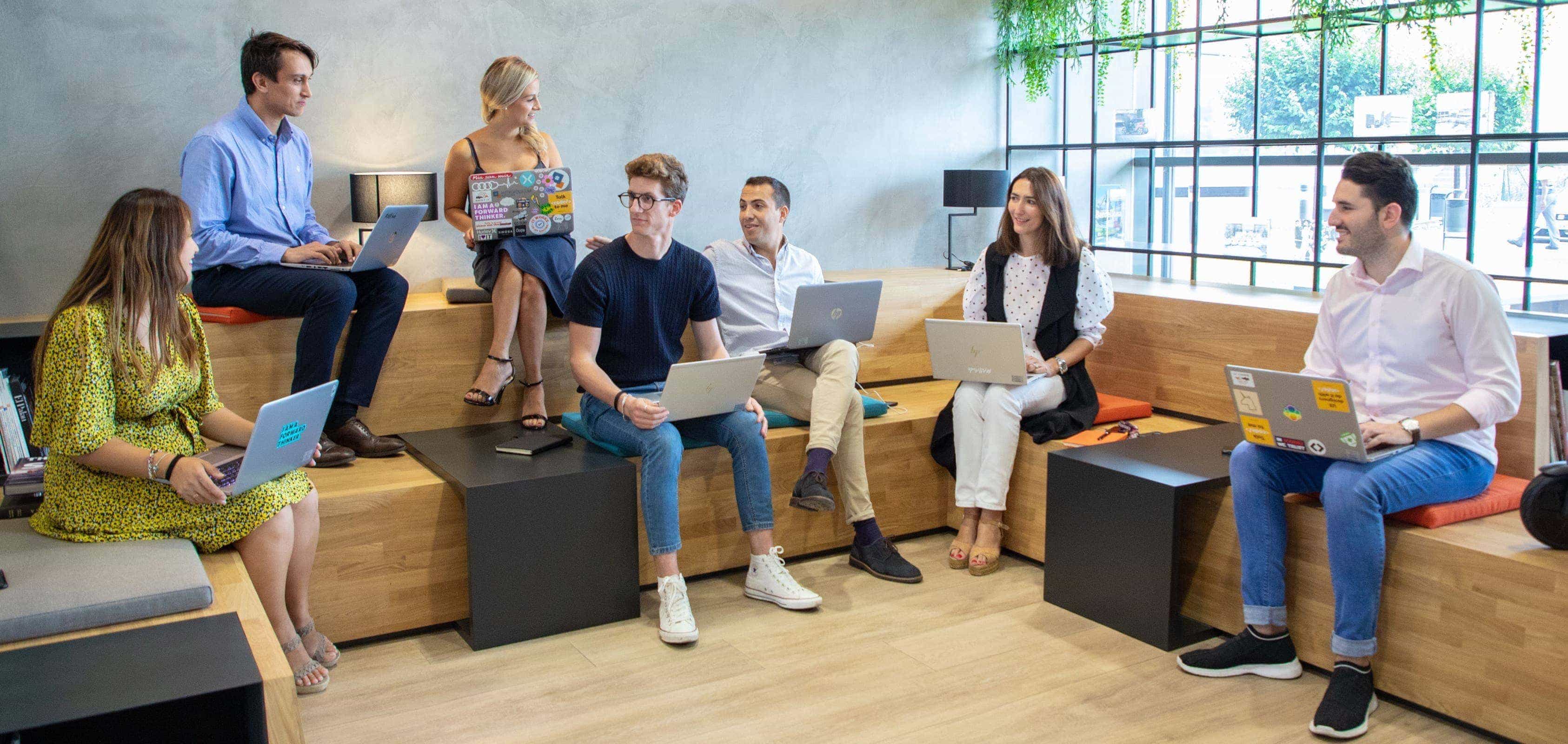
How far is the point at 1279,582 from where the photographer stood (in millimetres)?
3047

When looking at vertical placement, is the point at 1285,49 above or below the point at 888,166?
above

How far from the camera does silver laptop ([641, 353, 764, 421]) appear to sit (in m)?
3.40

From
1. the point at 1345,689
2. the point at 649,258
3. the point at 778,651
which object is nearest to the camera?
the point at 1345,689

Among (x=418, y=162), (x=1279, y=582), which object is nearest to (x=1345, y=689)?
(x=1279, y=582)

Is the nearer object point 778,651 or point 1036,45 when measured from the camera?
point 778,651

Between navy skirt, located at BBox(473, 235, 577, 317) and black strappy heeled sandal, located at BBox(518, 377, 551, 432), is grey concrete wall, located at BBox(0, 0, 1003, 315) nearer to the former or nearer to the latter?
navy skirt, located at BBox(473, 235, 577, 317)

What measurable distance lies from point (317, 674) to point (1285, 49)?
5.17 meters

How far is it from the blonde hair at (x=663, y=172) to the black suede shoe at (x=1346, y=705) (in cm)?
214

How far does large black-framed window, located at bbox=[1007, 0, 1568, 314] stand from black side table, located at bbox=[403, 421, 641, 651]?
3161mm

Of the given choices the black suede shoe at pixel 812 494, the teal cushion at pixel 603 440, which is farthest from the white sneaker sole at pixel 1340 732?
the teal cushion at pixel 603 440

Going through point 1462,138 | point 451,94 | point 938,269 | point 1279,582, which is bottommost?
point 1279,582

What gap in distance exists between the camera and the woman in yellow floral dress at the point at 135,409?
2.60 m

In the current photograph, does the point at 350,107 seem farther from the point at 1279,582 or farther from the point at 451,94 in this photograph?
the point at 1279,582

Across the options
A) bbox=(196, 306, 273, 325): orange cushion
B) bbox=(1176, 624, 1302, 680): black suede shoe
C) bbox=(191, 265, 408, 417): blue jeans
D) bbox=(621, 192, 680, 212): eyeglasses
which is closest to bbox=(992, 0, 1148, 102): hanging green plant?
bbox=(621, 192, 680, 212): eyeglasses
